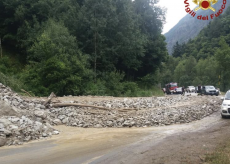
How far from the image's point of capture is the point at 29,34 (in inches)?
1339

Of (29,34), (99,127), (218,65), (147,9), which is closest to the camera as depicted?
(99,127)

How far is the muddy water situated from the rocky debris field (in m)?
0.91

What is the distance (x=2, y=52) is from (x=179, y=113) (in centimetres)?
3451

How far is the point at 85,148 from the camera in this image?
890 centimetres

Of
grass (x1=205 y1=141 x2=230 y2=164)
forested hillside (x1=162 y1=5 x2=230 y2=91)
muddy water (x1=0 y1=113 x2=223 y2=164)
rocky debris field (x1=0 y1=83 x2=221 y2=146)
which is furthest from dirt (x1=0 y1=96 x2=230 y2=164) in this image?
forested hillside (x1=162 y1=5 x2=230 y2=91)

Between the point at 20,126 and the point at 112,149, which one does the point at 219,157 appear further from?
the point at 20,126

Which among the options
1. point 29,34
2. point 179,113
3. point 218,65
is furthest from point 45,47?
point 218,65

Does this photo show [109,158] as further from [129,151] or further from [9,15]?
[9,15]

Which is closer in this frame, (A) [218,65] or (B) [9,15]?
(B) [9,15]

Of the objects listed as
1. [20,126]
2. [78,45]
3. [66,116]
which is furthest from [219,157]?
[78,45]

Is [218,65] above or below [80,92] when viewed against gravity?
above

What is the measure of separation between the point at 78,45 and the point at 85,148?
24807 mm

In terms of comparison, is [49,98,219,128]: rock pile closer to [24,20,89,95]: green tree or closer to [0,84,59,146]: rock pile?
[0,84,59,146]: rock pile

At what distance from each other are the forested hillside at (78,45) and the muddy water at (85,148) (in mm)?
11540
